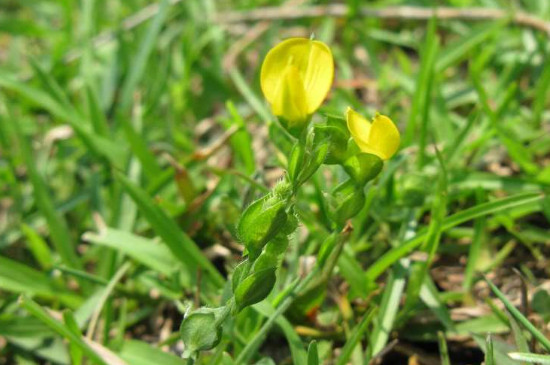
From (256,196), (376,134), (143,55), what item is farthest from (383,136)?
(143,55)

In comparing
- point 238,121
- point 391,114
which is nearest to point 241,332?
point 238,121

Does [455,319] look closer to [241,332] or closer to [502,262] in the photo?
[502,262]

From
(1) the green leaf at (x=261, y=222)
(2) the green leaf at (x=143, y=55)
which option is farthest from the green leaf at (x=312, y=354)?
(2) the green leaf at (x=143, y=55)

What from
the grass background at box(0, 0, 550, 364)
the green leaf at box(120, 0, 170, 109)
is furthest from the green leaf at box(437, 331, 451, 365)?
the green leaf at box(120, 0, 170, 109)

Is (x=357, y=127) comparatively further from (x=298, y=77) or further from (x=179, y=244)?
(x=179, y=244)

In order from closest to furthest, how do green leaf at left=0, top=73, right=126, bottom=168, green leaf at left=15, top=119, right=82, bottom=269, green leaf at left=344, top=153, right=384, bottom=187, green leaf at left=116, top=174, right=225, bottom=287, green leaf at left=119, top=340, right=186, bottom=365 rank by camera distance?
green leaf at left=344, top=153, right=384, bottom=187
green leaf at left=119, top=340, right=186, bottom=365
green leaf at left=116, top=174, right=225, bottom=287
green leaf at left=15, top=119, right=82, bottom=269
green leaf at left=0, top=73, right=126, bottom=168

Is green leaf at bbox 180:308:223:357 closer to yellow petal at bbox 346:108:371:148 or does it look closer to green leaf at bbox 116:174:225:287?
yellow petal at bbox 346:108:371:148
